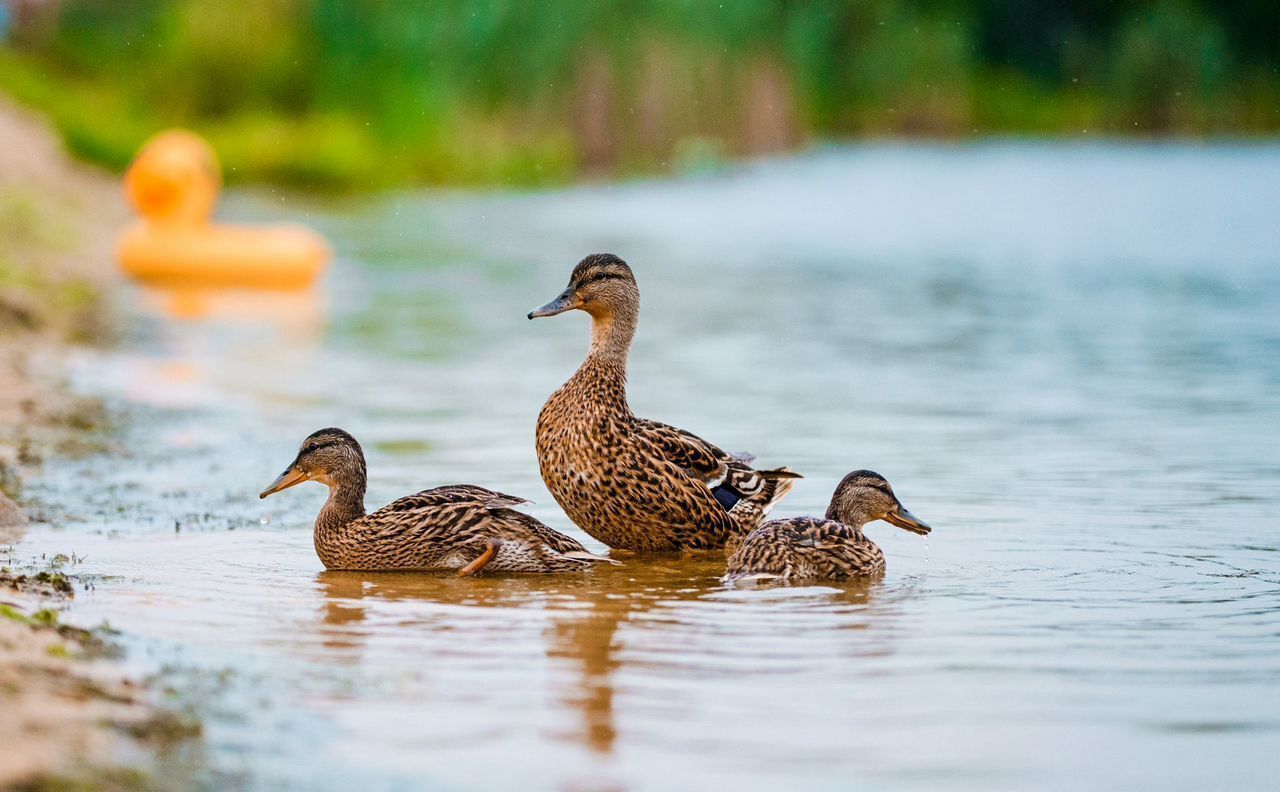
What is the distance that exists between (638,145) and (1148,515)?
41.8 m

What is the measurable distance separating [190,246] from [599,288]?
1358 centimetres

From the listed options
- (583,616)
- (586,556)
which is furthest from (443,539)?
(583,616)

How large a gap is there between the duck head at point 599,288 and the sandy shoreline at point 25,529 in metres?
2.39

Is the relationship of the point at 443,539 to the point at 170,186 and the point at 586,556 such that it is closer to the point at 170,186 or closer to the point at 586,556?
the point at 586,556

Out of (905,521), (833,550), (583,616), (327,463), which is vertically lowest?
(583,616)

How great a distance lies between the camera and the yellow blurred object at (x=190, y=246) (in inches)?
815

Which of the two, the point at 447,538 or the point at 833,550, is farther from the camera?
the point at 447,538

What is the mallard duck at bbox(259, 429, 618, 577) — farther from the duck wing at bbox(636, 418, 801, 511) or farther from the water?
the duck wing at bbox(636, 418, 801, 511)

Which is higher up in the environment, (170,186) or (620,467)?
(170,186)

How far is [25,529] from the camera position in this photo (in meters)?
7.83

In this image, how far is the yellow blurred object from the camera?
20.7m

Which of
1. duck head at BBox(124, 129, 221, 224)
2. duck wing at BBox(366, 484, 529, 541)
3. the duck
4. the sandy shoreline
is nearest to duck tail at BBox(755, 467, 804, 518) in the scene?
the duck

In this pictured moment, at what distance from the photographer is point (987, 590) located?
268 inches

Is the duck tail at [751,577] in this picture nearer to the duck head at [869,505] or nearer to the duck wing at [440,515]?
the duck head at [869,505]
